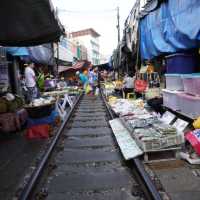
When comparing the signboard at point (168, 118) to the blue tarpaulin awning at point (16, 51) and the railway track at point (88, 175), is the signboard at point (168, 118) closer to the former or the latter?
the railway track at point (88, 175)

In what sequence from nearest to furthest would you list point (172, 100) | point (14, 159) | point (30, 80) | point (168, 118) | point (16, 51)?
point (14, 159), point (168, 118), point (172, 100), point (30, 80), point (16, 51)

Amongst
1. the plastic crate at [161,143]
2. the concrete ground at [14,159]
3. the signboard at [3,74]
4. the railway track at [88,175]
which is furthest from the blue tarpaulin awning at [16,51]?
the plastic crate at [161,143]

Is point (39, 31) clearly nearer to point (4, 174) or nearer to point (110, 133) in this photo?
point (4, 174)

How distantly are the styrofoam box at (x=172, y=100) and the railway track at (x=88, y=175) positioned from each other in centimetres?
194

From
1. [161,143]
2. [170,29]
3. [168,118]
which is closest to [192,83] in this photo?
[168,118]

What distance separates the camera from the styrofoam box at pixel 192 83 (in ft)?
23.8

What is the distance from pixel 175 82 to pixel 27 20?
468 centimetres

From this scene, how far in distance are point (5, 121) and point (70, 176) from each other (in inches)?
190

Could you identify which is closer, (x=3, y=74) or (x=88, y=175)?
(x=88, y=175)

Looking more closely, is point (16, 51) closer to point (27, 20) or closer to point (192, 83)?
point (27, 20)

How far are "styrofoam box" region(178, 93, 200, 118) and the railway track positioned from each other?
1949 millimetres

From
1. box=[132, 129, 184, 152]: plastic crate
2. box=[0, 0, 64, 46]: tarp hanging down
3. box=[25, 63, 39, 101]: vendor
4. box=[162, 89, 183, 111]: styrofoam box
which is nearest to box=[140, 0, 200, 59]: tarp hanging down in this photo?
box=[162, 89, 183, 111]: styrofoam box

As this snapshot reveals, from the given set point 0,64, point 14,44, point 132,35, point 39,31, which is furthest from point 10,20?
point 132,35

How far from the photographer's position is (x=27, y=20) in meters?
6.24
